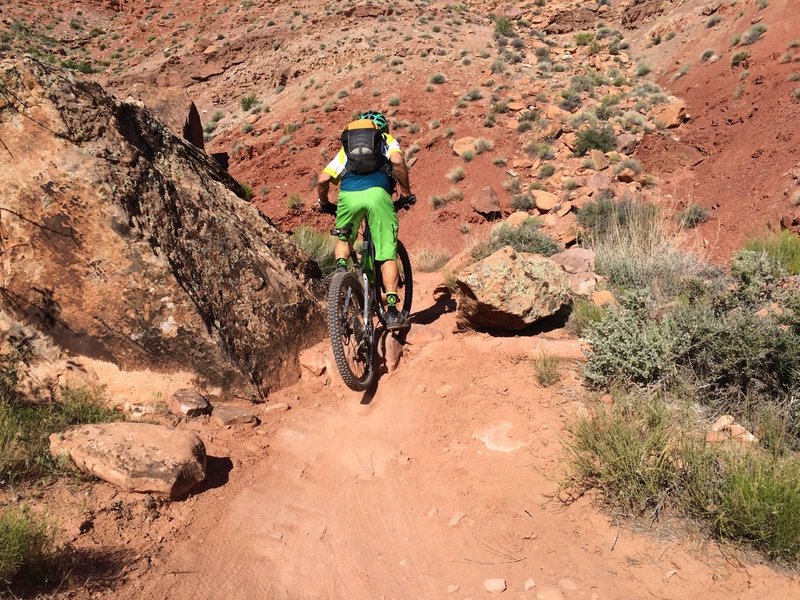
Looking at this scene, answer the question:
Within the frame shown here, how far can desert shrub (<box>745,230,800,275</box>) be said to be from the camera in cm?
591

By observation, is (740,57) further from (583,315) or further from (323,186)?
(323,186)

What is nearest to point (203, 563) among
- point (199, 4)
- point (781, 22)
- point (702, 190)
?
point (702, 190)

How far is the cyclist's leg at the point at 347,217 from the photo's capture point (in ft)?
14.9

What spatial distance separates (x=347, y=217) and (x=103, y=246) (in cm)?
186

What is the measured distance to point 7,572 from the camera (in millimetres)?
2146

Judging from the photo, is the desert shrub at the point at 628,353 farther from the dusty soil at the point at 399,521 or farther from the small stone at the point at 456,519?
the small stone at the point at 456,519

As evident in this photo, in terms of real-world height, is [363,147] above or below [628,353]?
above

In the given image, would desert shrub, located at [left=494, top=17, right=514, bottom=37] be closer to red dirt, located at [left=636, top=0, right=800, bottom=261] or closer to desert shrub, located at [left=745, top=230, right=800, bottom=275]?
red dirt, located at [left=636, top=0, right=800, bottom=261]

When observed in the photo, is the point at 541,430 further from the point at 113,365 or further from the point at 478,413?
the point at 113,365

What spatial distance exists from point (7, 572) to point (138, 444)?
0.98 metres

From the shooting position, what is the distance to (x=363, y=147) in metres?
4.41

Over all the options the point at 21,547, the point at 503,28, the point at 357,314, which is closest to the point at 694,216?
the point at 357,314

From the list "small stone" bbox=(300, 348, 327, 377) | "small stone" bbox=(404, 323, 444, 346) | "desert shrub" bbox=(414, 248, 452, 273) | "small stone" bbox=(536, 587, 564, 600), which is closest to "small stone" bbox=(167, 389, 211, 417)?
"small stone" bbox=(300, 348, 327, 377)

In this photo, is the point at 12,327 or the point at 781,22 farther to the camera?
the point at 781,22
